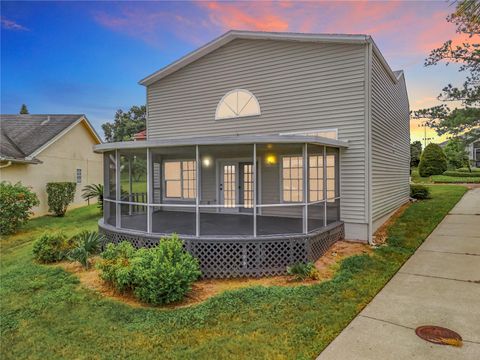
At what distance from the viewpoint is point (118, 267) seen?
5766 millimetres

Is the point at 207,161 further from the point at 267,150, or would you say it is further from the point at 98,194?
the point at 98,194

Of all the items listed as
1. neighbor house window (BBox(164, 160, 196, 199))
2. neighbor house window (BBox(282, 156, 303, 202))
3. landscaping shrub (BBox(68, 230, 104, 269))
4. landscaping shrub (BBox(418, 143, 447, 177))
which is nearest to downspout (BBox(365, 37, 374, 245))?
neighbor house window (BBox(282, 156, 303, 202))

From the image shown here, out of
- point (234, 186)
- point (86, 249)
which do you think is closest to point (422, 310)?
point (234, 186)

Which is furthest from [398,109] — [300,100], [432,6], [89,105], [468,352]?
[89,105]

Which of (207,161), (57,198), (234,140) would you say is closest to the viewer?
(234,140)

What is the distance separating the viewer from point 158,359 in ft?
11.8

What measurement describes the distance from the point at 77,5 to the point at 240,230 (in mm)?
10193

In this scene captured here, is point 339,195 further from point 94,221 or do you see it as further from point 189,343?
point 94,221

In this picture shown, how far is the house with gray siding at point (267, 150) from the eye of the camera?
667cm

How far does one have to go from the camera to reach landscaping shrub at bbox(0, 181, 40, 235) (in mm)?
11062

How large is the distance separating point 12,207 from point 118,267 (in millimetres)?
8338

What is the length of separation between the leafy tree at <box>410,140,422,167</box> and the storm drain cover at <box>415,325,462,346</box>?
114 feet

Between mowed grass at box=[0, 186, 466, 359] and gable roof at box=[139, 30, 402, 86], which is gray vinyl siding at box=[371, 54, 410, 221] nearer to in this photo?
gable roof at box=[139, 30, 402, 86]

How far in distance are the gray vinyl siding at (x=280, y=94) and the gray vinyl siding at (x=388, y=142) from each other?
728 millimetres
